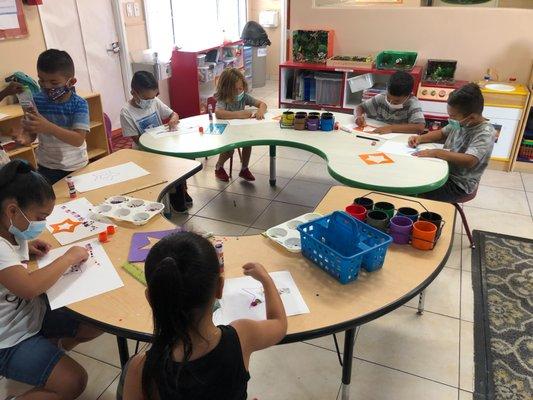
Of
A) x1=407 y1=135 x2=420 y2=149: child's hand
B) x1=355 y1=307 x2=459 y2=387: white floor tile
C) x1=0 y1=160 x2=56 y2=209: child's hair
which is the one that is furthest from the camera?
x1=407 y1=135 x2=420 y2=149: child's hand

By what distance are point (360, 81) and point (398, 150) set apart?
1.88m

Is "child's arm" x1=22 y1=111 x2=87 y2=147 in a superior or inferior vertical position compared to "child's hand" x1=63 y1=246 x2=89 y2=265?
superior

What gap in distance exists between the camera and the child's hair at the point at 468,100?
2.44 m

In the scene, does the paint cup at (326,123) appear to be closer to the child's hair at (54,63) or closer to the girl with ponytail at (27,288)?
the child's hair at (54,63)

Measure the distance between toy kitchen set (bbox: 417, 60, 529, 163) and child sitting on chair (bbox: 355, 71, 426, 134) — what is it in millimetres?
975

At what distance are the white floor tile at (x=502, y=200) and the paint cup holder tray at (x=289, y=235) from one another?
2.32 m

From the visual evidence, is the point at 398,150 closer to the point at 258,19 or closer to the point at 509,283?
the point at 509,283

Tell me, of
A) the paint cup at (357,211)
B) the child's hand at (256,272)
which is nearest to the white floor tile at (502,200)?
the paint cup at (357,211)

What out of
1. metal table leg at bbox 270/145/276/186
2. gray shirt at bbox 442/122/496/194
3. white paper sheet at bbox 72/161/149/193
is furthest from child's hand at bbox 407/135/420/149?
white paper sheet at bbox 72/161/149/193

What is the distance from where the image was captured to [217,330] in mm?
1060

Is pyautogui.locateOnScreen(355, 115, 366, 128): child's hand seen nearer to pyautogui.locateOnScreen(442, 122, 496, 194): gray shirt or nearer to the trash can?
pyautogui.locateOnScreen(442, 122, 496, 194): gray shirt

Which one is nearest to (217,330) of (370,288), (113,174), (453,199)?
(370,288)

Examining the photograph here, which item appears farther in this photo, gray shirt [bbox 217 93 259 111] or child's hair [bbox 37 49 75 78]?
gray shirt [bbox 217 93 259 111]

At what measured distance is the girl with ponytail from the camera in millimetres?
1361
